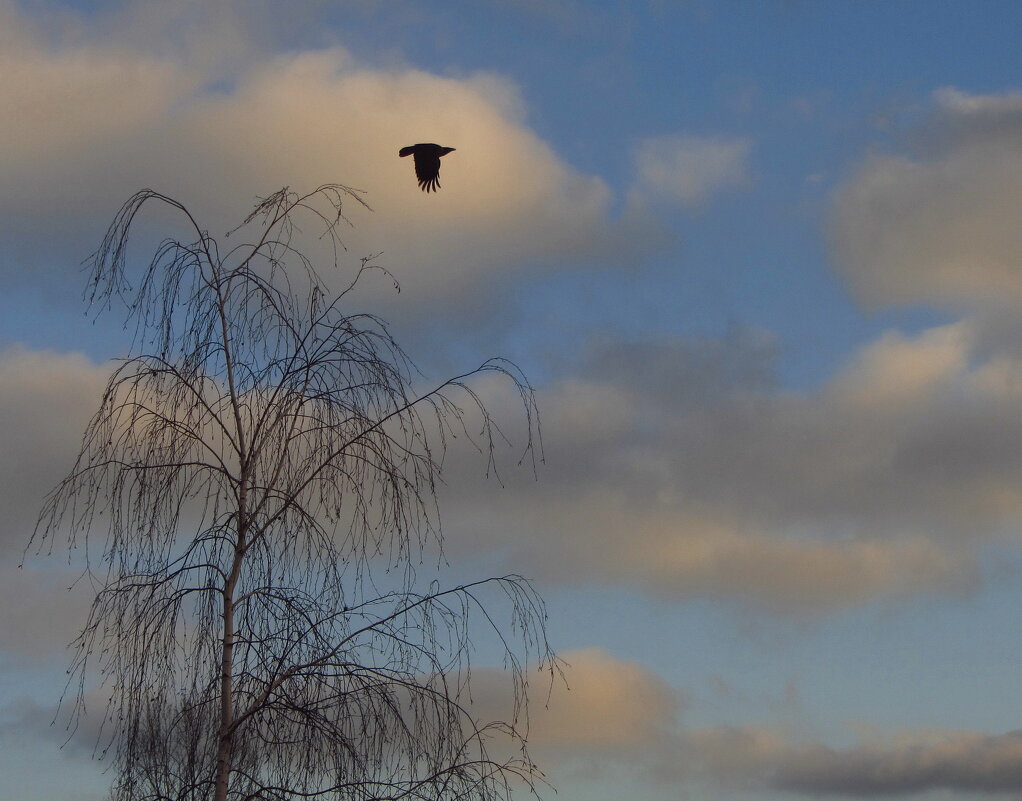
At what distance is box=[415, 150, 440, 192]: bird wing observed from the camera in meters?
8.52

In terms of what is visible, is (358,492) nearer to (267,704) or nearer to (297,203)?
(267,704)

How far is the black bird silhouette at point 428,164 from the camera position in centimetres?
852

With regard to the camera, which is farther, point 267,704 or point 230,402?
point 230,402

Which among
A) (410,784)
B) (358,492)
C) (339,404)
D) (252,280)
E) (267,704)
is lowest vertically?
(410,784)

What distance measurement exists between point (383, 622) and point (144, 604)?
116 cm

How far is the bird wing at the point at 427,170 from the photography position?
8.52 m

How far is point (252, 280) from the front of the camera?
24.1 ft

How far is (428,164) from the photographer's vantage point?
8523 mm

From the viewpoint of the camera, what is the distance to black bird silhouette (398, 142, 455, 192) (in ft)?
28.0

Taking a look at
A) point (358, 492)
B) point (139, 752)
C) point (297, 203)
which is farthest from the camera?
point (297, 203)

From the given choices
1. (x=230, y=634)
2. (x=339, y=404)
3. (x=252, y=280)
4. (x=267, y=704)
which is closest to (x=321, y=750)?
(x=267, y=704)

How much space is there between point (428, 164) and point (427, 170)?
37 mm

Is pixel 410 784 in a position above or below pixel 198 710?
below

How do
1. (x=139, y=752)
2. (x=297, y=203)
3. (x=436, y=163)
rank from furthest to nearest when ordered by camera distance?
(x=436, y=163) → (x=297, y=203) → (x=139, y=752)
